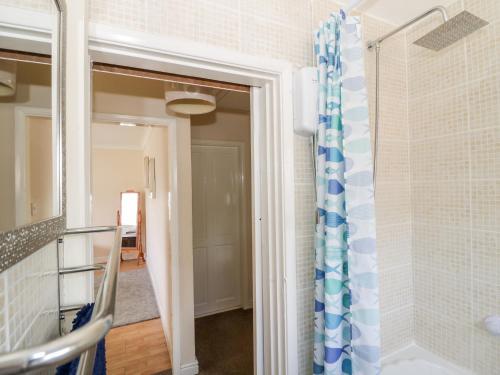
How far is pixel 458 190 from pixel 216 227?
2.41 metres

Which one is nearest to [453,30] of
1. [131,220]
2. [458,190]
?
[458,190]

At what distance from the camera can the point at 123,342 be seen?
97.9 inches

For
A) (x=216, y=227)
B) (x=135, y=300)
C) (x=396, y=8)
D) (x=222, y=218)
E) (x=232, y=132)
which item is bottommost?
(x=135, y=300)

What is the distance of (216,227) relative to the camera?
311 cm

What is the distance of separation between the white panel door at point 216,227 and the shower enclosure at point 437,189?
208 cm

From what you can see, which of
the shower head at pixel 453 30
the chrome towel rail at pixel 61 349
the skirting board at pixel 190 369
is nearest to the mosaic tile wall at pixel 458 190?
the shower head at pixel 453 30

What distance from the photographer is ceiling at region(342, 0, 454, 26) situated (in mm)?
1203

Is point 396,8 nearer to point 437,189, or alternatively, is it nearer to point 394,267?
point 437,189

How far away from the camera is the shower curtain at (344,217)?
0.89 metres

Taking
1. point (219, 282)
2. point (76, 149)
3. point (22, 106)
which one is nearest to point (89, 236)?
point (76, 149)

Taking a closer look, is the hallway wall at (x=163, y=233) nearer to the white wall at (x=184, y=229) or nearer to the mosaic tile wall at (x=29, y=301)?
the white wall at (x=184, y=229)

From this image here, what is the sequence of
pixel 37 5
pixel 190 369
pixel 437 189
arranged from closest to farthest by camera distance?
pixel 37 5
pixel 437 189
pixel 190 369

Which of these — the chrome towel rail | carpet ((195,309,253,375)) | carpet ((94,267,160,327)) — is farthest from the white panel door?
the chrome towel rail

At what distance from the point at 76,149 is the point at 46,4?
12.7 inches
